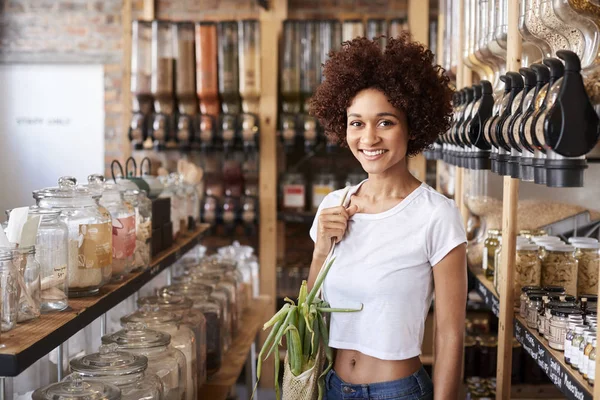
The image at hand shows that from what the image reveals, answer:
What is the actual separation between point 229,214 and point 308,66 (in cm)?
109

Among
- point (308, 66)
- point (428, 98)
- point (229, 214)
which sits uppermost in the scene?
point (308, 66)

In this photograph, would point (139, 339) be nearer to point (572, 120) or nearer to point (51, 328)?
point (51, 328)

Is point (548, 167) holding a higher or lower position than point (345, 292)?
higher

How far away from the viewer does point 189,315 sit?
8.86ft

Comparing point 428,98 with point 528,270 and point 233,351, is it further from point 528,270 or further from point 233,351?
point 233,351

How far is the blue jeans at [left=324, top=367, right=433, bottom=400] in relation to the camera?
185cm

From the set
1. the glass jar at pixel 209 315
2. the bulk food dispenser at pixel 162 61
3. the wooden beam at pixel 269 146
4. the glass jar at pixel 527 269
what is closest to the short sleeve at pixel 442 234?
the glass jar at pixel 527 269

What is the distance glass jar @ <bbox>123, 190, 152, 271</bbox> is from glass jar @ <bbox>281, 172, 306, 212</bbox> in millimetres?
2410

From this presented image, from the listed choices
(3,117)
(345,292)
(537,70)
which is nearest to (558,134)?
(537,70)

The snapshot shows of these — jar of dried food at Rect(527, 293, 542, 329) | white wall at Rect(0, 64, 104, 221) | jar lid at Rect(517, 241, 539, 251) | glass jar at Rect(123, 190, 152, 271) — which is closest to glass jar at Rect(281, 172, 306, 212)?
white wall at Rect(0, 64, 104, 221)

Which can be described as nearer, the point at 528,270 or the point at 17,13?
the point at 528,270

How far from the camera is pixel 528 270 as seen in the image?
242cm

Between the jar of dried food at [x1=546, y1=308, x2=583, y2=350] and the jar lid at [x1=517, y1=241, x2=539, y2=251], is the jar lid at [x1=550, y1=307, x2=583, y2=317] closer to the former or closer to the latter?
the jar of dried food at [x1=546, y1=308, x2=583, y2=350]

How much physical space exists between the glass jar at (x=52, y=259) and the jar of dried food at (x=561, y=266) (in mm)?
1482
